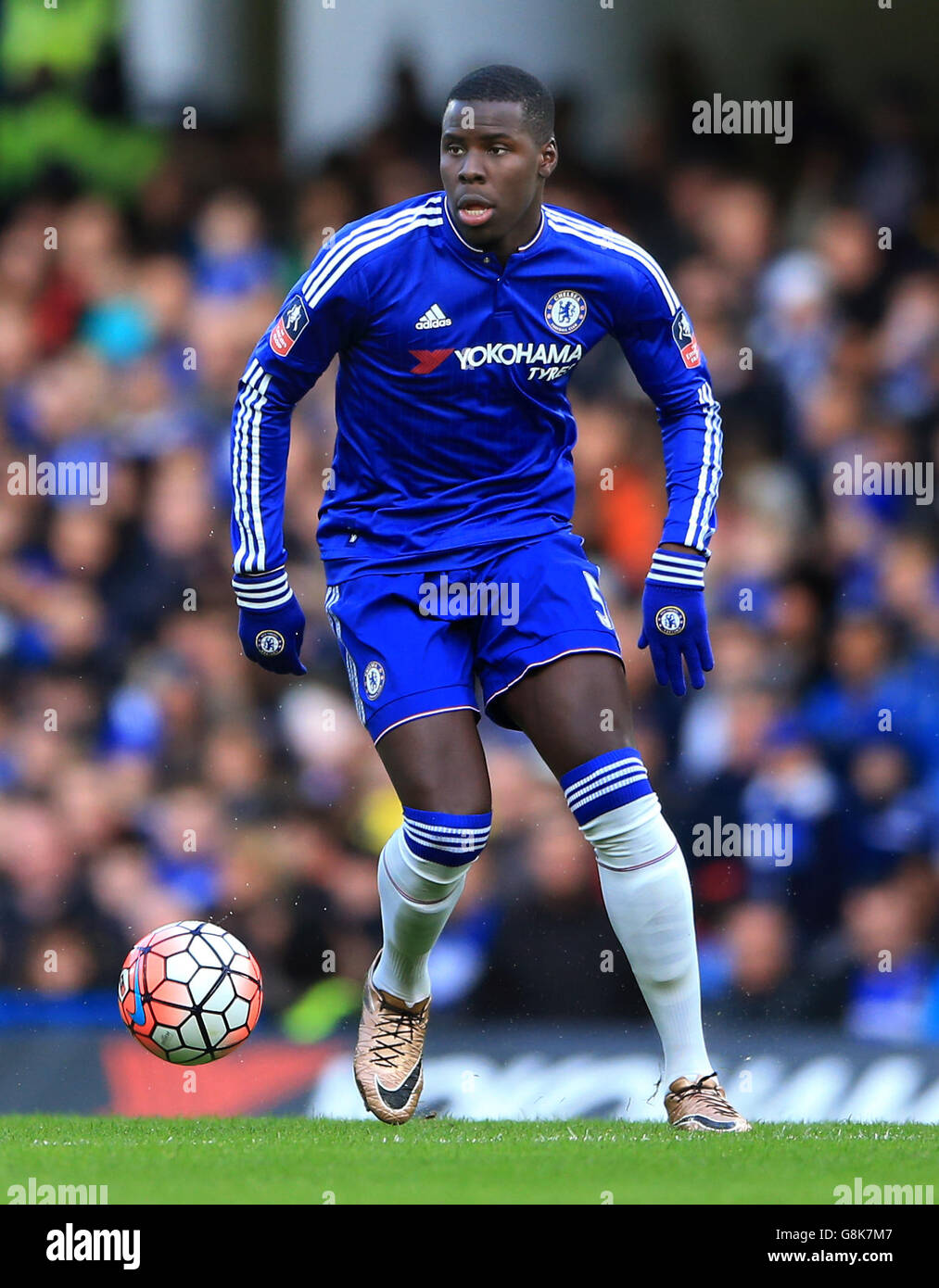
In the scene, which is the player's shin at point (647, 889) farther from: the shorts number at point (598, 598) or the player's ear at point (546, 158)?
the player's ear at point (546, 158)

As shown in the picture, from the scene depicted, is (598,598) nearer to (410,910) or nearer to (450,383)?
(450,383)

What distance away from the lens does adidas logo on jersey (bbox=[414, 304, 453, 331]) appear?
4.35 meters

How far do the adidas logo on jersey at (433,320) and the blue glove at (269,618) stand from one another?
65 cm

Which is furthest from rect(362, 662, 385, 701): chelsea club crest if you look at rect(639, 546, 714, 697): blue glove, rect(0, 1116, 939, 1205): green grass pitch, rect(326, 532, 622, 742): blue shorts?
rect(0, 1116, 939, 1205): green grass pitch

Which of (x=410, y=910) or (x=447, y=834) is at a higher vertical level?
(x=447, y=834)

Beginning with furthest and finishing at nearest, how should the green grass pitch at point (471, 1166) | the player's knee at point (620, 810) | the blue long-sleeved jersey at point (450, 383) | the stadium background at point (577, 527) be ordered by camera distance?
1. the stadium background at point (577, 527)
2. the blue long-sleeved jersey at point (450, 383)
3. the player's knee at point (620, 810)
4. the green grass pitch at point (471, 1166)

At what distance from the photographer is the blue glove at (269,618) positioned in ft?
14.9

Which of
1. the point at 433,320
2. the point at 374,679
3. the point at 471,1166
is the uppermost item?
the point at 433,320

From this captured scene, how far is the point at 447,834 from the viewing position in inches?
168

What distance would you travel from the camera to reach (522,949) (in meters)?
7.01

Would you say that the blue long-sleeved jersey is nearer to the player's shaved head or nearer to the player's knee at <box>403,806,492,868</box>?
the player's shaved head

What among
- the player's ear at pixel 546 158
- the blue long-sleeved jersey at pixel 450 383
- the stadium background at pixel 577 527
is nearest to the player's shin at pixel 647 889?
the blue long-sleeved jersey at pixel 450 383

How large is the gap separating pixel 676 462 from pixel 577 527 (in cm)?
290

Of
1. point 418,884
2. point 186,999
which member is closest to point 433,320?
point 418,884
